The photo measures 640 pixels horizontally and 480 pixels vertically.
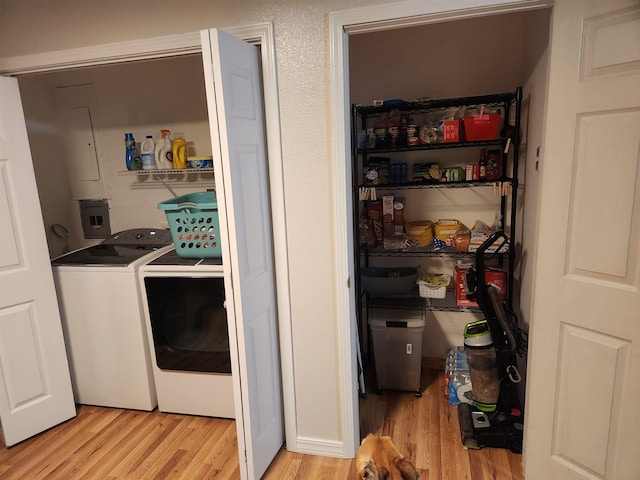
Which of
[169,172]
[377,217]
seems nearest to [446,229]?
[377,217]

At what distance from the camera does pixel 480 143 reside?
226 centimetres

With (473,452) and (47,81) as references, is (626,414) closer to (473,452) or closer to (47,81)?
(473,452)

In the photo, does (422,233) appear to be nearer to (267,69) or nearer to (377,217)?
(377,217)

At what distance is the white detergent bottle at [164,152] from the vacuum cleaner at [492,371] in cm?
192

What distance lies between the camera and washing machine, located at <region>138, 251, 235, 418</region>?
2.22 metres

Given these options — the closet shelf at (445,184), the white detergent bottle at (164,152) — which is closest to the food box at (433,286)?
the closet shelf at (445,184)

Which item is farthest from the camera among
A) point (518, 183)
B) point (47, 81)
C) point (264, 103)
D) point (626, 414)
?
point (47, 81)

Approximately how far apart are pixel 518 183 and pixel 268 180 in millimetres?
1491

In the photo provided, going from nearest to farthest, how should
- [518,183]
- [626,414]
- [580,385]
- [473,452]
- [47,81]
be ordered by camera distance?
[626,414], [580,385], [473,452], [518,183], [47,81]

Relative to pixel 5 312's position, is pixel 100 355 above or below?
below

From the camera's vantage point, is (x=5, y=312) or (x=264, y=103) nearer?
(x=264, y=103)

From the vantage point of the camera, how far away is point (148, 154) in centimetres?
260

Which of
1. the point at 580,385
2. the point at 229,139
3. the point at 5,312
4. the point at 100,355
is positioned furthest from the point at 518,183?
the point at 5,312

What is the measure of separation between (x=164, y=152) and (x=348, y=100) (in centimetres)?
139
